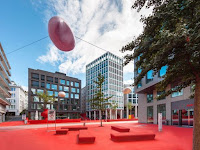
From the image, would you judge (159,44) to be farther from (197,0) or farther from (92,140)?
(92,140)

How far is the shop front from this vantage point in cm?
1888

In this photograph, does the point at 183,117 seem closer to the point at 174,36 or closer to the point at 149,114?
the point at 149,114

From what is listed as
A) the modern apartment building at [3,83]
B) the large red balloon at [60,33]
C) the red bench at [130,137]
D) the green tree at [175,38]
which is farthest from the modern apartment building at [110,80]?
the green tree at [175,38]

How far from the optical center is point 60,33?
7004mm

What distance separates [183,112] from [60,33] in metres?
20.3

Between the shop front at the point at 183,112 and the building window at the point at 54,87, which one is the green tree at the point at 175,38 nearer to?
the shop front at the point at 183,112

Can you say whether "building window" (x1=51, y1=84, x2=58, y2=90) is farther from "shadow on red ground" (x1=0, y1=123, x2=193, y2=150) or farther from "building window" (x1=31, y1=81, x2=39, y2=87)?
"shadow on red ground" (x1=0, y1=123, x2=193, y2=150)

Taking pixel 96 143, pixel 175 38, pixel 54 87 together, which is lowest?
pixel 96 143

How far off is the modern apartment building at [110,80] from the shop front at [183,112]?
A: 155 ft

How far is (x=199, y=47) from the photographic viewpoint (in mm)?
4637

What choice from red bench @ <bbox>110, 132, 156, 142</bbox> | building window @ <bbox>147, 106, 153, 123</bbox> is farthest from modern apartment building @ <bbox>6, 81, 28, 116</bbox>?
red bench @ <bbox>110, 132, 156, 142</bbox>

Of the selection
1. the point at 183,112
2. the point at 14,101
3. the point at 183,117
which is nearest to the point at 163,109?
the point at 183,117

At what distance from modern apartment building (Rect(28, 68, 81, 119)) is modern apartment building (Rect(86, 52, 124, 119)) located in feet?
31.2

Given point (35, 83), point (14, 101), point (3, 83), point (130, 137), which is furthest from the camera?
point (14, 101)
